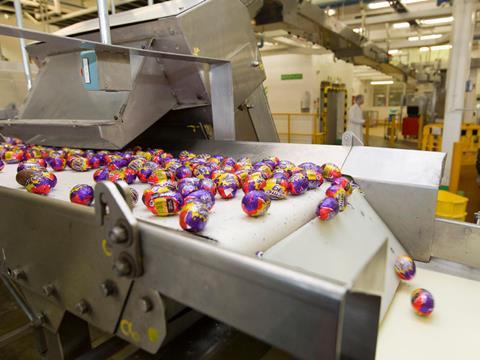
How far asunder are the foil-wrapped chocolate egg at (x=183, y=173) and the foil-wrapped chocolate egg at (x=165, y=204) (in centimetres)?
41

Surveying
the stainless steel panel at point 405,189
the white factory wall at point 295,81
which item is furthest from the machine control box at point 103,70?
the white factory wall at point 295,81

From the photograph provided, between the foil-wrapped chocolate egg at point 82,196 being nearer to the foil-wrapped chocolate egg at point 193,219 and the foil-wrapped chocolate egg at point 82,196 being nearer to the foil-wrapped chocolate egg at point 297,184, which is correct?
the foil-wrapped chocolate egg at point 193,219

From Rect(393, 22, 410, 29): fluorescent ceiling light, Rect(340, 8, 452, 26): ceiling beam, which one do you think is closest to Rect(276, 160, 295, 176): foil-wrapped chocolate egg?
Rect(340, 8, 452, 26): ceiling beam

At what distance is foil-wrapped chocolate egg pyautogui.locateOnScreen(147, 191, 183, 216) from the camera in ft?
2.95

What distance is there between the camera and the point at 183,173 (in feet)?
4.35

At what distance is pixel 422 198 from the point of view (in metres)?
1.28

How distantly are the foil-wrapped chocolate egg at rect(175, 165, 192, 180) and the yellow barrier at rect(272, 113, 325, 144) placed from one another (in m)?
7.69

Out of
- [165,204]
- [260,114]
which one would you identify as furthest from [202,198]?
[260,114]

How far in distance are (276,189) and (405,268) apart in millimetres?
598

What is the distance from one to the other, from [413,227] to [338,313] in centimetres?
111

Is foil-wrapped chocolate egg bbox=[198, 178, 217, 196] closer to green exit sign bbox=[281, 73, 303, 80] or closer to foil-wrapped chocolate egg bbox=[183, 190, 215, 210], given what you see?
foil-wrapped chocolate egg bbox=[183, 190, 215, 210]

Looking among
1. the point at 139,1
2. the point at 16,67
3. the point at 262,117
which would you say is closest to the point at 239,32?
the point at 262,117

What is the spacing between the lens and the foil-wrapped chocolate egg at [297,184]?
1111mm

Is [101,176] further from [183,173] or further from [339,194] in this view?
[339,194]
